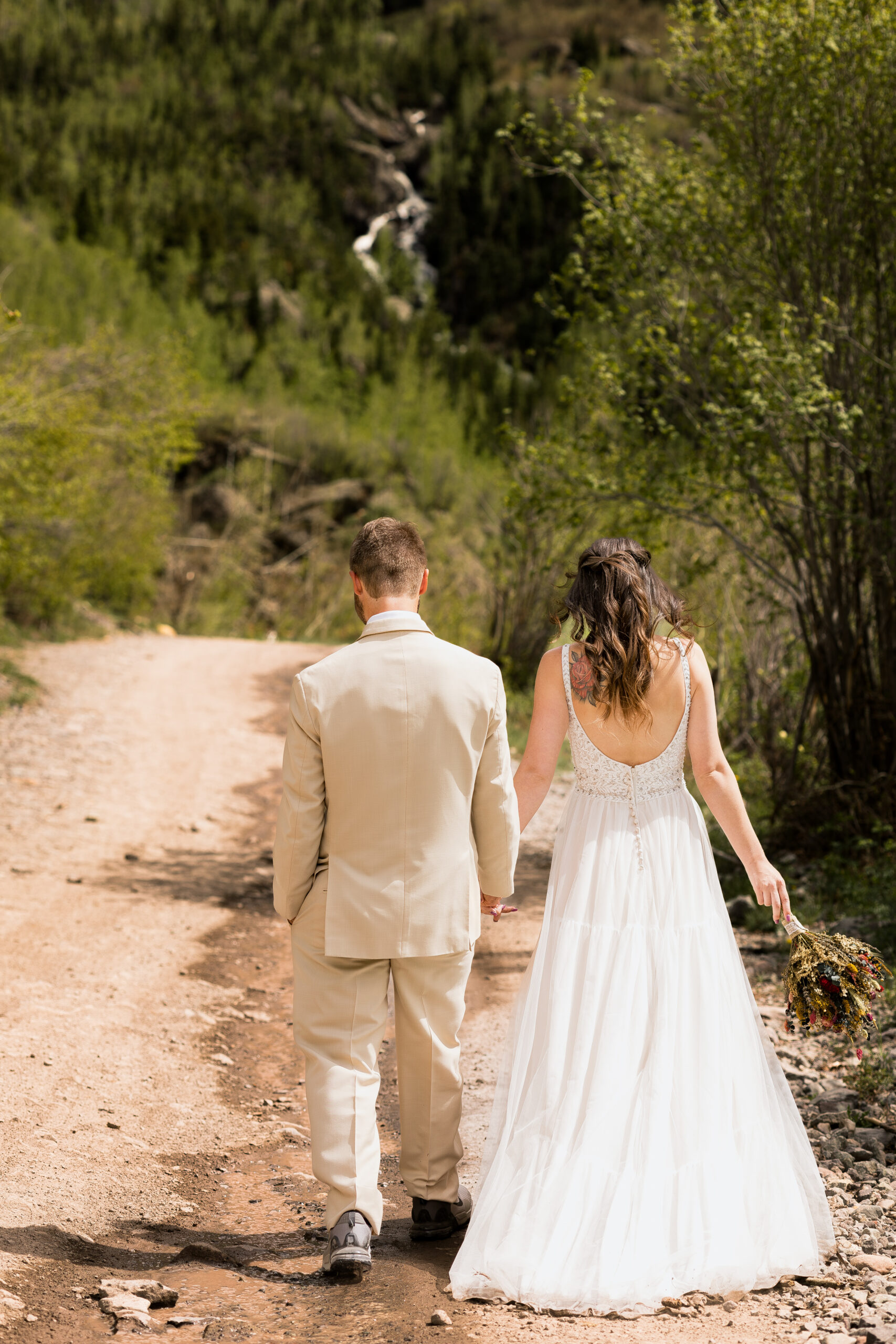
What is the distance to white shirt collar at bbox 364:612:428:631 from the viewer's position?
3266mm

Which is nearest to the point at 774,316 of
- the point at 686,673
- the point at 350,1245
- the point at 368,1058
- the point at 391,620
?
the point at 686,673

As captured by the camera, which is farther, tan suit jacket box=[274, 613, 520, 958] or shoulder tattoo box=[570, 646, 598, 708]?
shoulder tattoo box=[570, 646, 598, 708]

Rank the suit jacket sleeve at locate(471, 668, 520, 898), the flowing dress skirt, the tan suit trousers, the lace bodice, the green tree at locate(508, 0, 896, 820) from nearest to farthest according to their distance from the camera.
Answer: the flowing dress skirt, the tan suit trousers, the suit jacket sleeve at locate(471, 668, 520, 898), the lace bodice, the green tree at locate(508, 0, 896, 820)

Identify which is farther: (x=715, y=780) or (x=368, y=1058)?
(x=715, y=780)

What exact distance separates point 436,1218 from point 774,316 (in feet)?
22.3

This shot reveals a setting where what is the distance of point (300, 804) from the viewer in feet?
10.5

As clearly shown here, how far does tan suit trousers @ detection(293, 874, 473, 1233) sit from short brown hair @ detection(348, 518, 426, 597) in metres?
0.84

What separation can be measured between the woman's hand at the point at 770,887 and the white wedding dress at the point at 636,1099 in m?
0.15

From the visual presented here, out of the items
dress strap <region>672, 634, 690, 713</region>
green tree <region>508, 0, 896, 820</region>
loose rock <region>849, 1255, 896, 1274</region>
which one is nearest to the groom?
dress strap <region>672, 634, 690, 713</region>

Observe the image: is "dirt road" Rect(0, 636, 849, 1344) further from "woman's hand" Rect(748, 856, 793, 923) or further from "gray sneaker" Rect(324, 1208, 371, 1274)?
"woman's hand" Rect(748, 856, 793, 923)

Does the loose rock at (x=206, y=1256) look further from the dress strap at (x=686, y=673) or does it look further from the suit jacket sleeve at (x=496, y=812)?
the dress strap at (x=686, y=673)

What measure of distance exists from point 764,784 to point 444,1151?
25.2 ft

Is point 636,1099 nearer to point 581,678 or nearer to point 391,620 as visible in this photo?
point 581,678

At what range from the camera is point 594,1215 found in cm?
312
